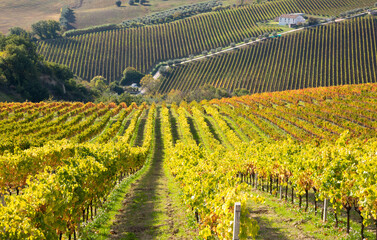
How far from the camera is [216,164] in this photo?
22.2 m

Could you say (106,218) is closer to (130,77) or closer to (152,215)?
(152,215)

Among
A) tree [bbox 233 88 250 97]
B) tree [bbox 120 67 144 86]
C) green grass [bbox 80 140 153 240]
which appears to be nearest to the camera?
green grass [bbox 80 140 153 240]

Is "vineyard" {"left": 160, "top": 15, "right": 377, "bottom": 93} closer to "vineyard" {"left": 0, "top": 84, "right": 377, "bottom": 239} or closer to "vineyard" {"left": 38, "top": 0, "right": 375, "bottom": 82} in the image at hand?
"vineyard" {"left": 38, "top": 0, "right": 375, "bottom": 82}

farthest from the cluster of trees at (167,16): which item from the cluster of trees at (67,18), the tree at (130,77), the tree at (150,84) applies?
the tree at (150,84)

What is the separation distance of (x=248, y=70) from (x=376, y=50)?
1385 inches

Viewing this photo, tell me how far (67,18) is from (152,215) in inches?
7231

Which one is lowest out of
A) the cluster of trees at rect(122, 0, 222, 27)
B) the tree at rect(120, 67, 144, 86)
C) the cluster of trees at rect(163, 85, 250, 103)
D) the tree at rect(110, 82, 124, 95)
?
the cluster of trees at rect(163, 85, 250, 103)

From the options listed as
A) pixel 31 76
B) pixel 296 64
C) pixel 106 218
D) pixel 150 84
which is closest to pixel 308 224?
pixel 106 218

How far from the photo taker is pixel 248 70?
114 m

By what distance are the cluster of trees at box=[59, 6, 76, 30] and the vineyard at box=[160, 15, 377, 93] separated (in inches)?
2873

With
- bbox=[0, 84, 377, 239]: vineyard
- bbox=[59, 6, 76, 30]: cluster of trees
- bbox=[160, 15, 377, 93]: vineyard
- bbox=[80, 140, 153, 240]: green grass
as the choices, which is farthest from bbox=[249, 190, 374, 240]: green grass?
bbox=[59, 6, 76, 30]: cluster of trees

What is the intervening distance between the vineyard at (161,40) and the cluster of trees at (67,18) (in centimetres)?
2950

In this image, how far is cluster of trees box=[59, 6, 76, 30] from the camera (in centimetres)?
17351

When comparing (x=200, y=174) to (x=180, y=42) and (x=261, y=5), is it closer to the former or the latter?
(x=180, y=42)
